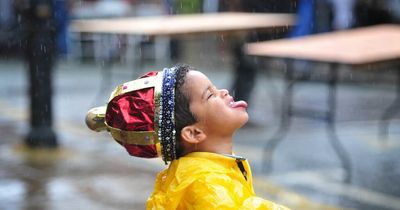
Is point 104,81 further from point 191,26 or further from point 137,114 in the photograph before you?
point 137,114

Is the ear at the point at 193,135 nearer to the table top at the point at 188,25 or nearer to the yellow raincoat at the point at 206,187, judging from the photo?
the yellow raincoat at the point at 206,187

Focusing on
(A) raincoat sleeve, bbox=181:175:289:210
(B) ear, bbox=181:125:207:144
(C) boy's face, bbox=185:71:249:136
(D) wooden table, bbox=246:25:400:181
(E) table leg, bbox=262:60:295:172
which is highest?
(C) boy's face, bbox=185:71:249:136

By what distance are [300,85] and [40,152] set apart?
5.67 metres

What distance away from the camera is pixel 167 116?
7.72 ft

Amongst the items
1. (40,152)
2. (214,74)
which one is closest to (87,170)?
(40,152)

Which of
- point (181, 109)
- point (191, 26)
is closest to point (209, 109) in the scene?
point (181, 109)

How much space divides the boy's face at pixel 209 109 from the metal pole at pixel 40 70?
4758 mm

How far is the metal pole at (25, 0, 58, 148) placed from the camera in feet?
22.9

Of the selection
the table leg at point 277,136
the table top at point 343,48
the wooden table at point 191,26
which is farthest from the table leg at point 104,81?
the table top at point 343,48

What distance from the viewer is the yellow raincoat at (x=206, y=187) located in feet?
7.54

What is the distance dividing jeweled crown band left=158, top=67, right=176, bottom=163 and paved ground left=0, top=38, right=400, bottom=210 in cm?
285

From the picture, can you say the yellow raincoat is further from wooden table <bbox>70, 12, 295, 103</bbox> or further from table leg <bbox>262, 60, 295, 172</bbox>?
wooden table <bbox>70, 12, 295, 103</bbox>

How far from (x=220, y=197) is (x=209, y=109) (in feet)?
1.00

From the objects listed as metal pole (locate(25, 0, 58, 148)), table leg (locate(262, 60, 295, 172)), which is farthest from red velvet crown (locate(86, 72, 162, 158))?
metal pole (locate(25, 0, 58, 148))
